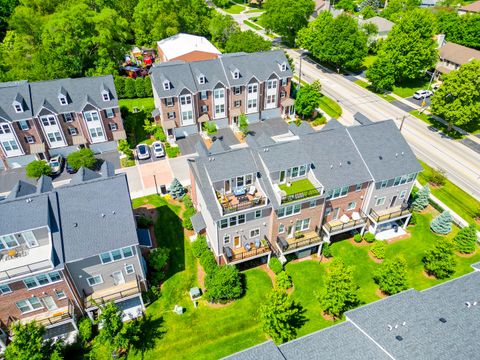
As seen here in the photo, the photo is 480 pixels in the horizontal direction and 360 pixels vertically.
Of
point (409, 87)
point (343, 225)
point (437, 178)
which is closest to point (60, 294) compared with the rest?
point (343, 225)

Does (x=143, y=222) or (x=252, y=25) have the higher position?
(x=252, y=25)

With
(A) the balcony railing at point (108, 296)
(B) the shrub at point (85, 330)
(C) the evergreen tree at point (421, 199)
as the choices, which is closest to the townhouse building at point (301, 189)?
(C) the evergreen tree at point (421, 199)

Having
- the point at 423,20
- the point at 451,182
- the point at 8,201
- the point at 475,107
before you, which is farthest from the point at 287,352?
the point at 423,20

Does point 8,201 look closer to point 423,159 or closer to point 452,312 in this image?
point 452,312

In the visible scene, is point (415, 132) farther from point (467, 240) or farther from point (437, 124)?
point (467, 240)

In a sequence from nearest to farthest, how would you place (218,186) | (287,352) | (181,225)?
1. (287,352)
2. (218,186)
3. (181,225)

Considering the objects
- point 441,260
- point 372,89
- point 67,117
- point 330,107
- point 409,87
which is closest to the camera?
point 441,260
